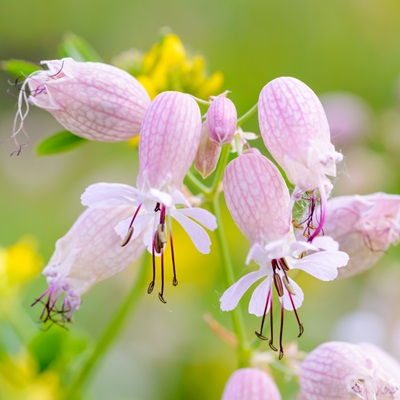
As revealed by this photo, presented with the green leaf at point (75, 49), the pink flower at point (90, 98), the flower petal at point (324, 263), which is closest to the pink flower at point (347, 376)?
the flower petal at point (324, 263)

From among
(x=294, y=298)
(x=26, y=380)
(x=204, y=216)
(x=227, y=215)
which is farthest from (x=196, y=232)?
(x=227, y=215)

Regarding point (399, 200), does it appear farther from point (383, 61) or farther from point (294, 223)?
→ point (383, 61)

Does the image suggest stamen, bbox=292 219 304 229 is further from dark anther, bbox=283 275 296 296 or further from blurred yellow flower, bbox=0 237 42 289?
blurred yellow flower, bbox=0 237 42 289

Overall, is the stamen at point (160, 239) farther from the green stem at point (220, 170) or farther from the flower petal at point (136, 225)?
the green stem at point (220, 170)

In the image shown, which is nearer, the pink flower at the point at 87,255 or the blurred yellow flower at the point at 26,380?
the pink flower at the point at 87,255

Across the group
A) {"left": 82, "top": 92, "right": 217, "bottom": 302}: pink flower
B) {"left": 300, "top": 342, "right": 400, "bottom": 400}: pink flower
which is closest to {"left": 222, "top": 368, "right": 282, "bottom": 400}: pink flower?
{"left": 300, "top": 342, "right": 400, "bottom": 400}: pink flower

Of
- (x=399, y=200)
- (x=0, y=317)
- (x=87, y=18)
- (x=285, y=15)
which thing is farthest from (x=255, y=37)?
(x=399, y=200)
